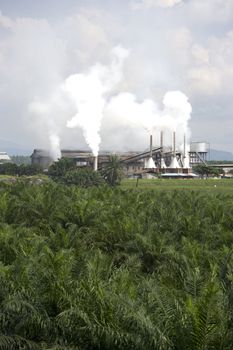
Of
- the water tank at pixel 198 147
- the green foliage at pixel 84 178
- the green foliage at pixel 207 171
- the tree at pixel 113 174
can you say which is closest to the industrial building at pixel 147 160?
the green foliage at pixel 207 171

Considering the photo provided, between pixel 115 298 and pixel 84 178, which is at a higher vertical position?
pixel 84 178

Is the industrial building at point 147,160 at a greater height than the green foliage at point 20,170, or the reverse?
the industrial building at point 147,160

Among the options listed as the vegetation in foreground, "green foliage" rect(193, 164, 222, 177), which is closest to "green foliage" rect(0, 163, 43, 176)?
"green foliage" rect(193, 164, 222, 177)

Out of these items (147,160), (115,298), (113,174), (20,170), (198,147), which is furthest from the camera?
(198,147)

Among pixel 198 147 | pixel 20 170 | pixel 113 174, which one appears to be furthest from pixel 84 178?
pixel 198 147

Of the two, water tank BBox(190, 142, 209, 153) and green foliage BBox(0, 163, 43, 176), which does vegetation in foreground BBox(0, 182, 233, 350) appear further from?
water tank BBox(190, 142, 209, 153)

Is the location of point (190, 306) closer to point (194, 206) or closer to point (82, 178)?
point (194, 206)

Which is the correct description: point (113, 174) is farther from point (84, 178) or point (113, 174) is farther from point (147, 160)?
point (147, 160)

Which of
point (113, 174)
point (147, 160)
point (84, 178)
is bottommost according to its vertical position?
point (84, 178)

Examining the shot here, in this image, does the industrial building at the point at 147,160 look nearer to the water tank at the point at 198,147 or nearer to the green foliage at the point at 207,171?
the green foliage at the point at 207,171

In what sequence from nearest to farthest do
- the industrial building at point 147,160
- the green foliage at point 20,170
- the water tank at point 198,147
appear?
the green foliage at point 20,170 → the industrial building at point 147,160 → the water tank at point 198,147

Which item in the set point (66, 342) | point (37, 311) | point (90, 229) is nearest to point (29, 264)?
point (37, 311)

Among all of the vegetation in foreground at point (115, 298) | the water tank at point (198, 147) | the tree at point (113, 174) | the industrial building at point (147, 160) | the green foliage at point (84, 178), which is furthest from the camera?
the water tank at point (198, 147)

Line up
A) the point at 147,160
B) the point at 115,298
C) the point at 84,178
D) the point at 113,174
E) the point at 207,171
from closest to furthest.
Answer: the point at 115,298 < the point at 84,178 < the point at 113,174 < the point at 207,171 < the point at 147,160
